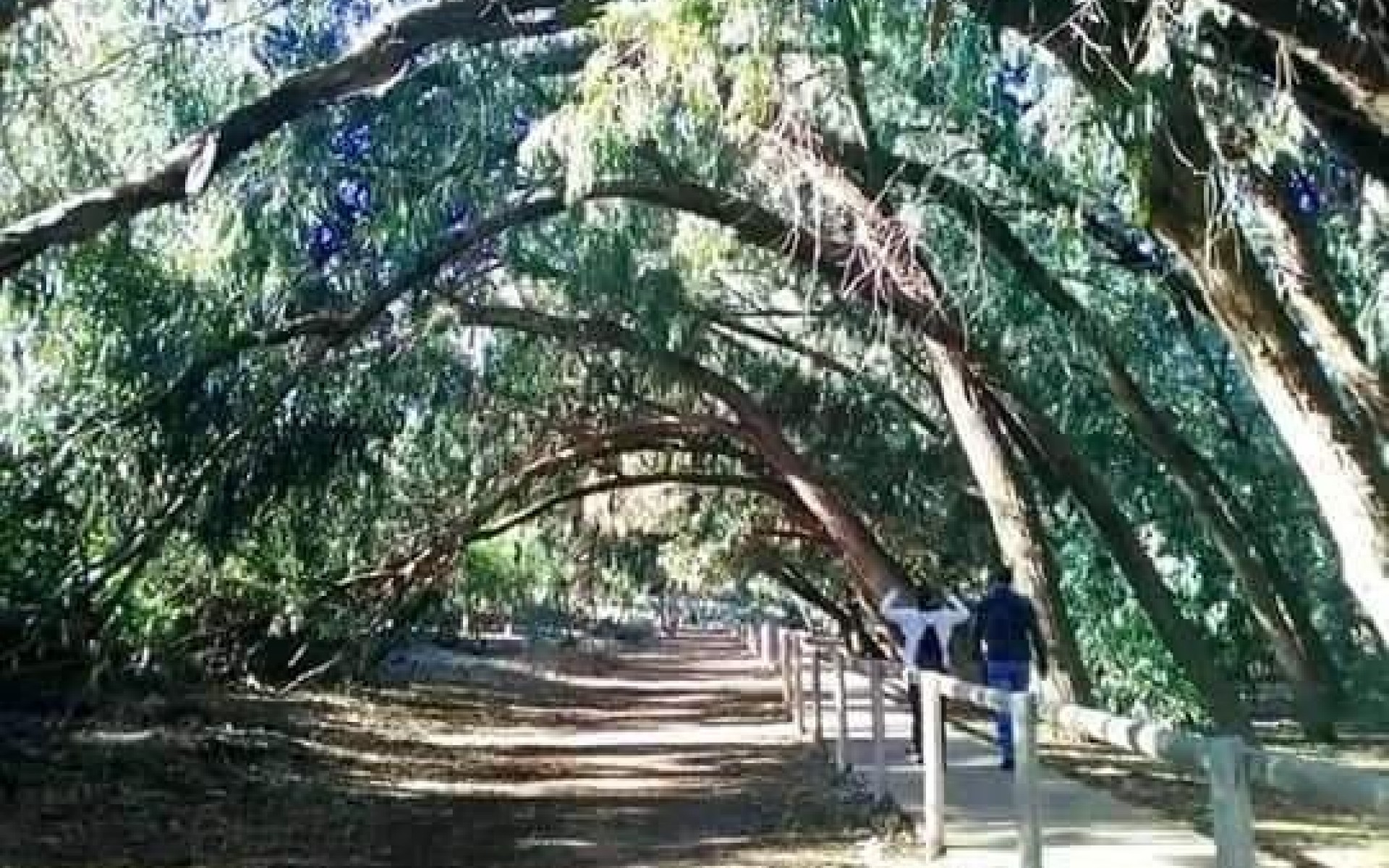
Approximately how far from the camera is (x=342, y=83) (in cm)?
1005

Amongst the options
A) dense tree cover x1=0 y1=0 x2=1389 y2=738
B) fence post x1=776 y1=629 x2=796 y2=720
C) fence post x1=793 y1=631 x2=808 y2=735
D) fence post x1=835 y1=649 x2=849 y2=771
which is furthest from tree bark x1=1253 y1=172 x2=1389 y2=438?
fence post x1=776 y1=629 x2=796 y2=720

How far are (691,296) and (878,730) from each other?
314 inches

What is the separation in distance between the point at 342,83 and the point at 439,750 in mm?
16982

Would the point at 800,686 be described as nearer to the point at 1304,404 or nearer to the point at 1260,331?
the point at 1304,404

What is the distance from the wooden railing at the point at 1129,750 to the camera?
4449 millimetres

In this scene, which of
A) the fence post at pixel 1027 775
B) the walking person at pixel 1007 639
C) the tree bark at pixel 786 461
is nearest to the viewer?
the fence post at pixel 1027 775

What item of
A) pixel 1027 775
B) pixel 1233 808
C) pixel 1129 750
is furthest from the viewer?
pixel 1027 775

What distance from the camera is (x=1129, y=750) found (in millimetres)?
8367

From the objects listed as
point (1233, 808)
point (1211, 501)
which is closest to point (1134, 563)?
point (1211, 501)

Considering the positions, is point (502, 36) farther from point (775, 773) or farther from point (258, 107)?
point (775, 773)

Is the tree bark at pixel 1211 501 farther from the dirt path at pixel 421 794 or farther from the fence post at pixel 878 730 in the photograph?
the dirt path at pixel 421 794

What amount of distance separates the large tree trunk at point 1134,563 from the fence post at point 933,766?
7.42 m

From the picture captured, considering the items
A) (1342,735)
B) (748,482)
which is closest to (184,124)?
(1342,735)

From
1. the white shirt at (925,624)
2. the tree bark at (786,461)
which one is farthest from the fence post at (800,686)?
the white shirt at (925,624)
